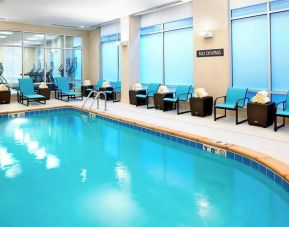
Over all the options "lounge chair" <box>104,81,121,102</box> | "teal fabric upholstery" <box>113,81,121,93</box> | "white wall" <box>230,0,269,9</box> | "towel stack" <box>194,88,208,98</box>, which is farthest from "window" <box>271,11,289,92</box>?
"teal fabric upholstery" <box>113,81,121,93</box>

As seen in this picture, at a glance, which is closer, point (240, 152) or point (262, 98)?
point (240, 152)

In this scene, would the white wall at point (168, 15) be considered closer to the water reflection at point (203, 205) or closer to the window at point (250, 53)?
the window at point (250, 53)

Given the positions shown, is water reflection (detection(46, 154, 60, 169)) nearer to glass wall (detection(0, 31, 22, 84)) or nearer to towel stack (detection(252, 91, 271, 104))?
towel stack (detection(252, 91, 271, 104))

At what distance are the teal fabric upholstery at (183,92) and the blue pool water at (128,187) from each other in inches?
105

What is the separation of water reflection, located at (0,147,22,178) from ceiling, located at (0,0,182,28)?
15.2 feet

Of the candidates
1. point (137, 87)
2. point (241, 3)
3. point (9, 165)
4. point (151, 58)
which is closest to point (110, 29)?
point (151, 58)

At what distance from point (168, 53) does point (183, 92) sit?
169cm

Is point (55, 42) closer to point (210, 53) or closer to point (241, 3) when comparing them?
point (210, 53)

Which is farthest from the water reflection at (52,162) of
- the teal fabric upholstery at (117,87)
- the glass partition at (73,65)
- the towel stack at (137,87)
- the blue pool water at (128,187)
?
the glass partition at (73,65)

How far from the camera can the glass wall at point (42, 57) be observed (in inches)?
478

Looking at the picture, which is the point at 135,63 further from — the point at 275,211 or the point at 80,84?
the point at 275,211

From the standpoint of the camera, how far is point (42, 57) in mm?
12578

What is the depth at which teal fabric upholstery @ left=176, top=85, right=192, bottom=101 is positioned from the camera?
800 cm

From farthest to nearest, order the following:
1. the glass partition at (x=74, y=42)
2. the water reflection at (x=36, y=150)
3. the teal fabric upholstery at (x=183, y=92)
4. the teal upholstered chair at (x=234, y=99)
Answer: the glass partition at (x=74, y=42) < the teal fabric upholstery at (x=183, y=92) < the teal upholstered chair at (x=234, y=99) < the water reflection at (x=36, y=150)
